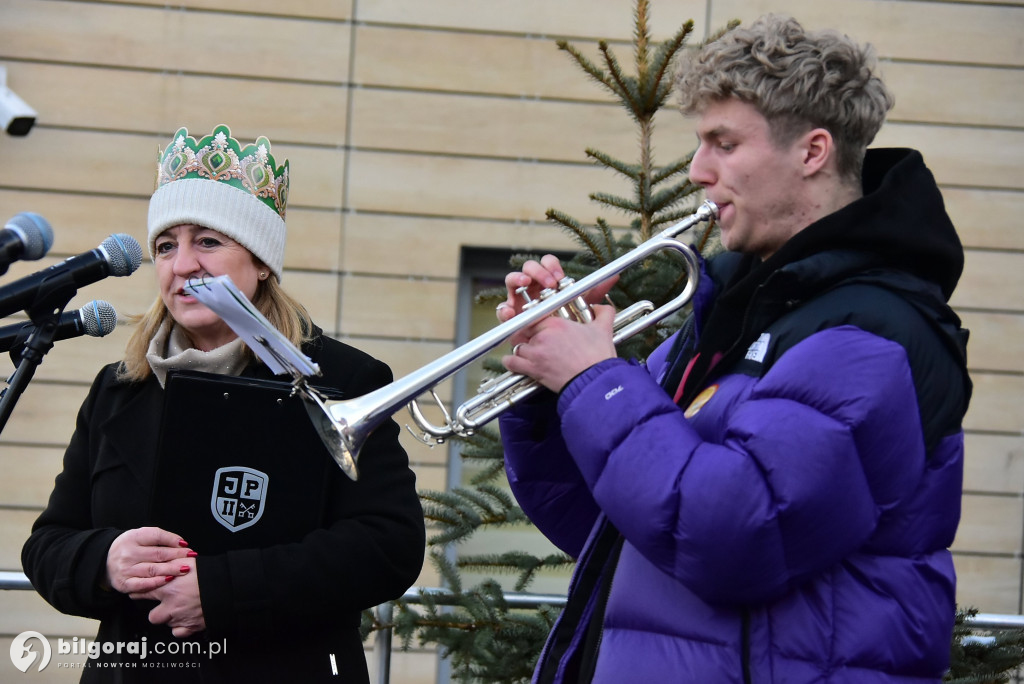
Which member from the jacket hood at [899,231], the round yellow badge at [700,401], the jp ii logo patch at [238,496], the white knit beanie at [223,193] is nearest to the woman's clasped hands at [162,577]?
the jp ii logo patch at [238,496]

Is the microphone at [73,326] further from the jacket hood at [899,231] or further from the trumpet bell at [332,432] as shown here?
the jacket hood at [899,231]

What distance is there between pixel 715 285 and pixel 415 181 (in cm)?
560

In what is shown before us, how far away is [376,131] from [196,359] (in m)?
5.33

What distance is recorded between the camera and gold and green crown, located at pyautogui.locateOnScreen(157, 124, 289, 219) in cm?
309

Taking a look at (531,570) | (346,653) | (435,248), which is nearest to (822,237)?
(346,653)

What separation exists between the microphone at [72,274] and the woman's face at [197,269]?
42 centimetres

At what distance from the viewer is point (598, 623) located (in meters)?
2.34

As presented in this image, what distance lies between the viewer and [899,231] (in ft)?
7.44

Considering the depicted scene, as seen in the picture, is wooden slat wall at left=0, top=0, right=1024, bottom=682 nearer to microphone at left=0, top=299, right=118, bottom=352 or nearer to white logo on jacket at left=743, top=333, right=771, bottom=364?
microphone at left=0, top=299, right=118, bottom=352

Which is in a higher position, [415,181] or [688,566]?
[415,181]

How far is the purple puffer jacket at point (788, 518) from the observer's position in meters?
2.03

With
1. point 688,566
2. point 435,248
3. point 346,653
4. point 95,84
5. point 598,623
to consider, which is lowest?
point 346,653

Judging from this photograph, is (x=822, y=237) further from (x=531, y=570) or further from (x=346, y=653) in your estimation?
(x=531, y=570)

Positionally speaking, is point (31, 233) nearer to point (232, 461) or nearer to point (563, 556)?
point (232, 461)
